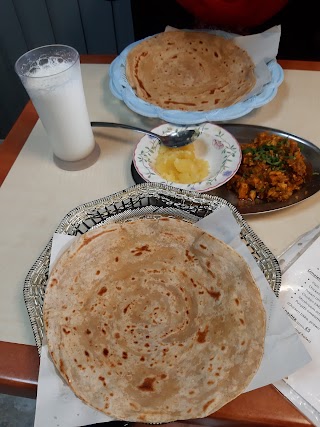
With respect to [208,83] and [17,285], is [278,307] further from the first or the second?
[208,83]

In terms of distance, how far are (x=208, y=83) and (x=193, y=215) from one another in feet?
2.17

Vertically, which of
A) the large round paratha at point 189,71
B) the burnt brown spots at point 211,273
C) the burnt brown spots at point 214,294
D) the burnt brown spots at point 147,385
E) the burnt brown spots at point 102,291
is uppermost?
the large round paratha at point 189,71

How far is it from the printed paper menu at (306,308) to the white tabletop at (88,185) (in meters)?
0.06

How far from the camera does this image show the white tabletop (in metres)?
0.93

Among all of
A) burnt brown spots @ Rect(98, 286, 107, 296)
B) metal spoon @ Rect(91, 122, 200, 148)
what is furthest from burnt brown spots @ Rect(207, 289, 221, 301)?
metal spoon @ Rect(91, 122, 200, 148)

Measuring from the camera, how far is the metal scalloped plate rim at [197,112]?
121 cm

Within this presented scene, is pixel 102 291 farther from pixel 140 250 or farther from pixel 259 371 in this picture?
pixel 259 371

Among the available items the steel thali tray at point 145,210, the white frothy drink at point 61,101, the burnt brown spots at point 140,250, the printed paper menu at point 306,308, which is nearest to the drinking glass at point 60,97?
the white frothy drink at point 61,101

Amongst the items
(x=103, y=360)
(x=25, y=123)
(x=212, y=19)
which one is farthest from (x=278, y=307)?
(x=212, y=19)

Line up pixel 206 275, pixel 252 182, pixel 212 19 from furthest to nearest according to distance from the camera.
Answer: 1. pixel 212 19
2. pixel 252 182
3. pixel 206 275

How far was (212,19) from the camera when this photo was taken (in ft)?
4.95

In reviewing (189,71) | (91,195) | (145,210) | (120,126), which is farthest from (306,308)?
(189,71)

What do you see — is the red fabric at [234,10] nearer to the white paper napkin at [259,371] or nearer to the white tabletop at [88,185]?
the white tabletop at [88,185]

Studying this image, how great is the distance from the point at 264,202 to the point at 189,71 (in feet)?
2.12
